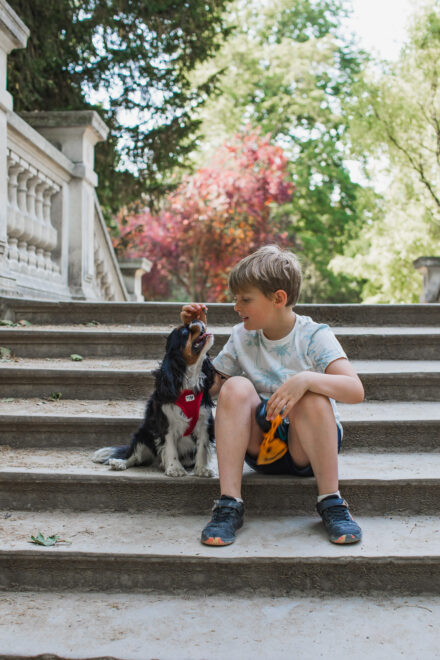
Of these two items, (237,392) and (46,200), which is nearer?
(237,392)

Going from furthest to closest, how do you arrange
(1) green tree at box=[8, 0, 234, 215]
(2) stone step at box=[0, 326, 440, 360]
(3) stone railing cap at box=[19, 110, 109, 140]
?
(1) green tree at box=[8, 0, 234, 215] < (3) stone railing cap at box=[19, 110, 109, 140] < (2) stone step at box=[0, 326, 440, 360]

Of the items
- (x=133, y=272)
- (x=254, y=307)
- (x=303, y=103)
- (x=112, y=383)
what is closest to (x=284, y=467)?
(x=254, y=307)

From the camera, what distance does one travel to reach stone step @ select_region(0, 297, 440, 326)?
4414 millimetres

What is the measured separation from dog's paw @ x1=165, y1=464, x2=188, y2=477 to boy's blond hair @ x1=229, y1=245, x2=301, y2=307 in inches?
31.3

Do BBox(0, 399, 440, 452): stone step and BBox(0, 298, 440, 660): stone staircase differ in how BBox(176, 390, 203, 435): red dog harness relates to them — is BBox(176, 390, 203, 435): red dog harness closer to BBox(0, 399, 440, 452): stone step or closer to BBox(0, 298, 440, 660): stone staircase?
BBox(0, 298, 440, 660): stone staircase

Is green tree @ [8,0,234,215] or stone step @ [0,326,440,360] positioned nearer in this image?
stone step @ [0,326,440,360]

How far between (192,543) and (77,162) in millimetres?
4879

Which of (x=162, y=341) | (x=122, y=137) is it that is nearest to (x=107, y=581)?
(x=162, y=341)

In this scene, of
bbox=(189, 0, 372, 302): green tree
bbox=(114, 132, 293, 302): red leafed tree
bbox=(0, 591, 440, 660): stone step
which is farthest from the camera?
bbox=(189, 0, 372, 302): green tree

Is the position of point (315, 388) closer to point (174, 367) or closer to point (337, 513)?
point (337, 513)

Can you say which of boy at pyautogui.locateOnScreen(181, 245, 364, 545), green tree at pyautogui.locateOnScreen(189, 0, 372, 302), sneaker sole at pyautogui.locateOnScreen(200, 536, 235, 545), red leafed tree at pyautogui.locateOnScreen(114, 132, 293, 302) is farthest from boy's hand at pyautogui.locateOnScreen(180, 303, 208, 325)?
green tree at pyautogui.locateOnScreen(189, 0, 372, 302)

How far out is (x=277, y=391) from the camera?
7.33 feet

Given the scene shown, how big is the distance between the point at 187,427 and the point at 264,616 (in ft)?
2.89

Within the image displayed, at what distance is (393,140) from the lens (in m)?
11.6
